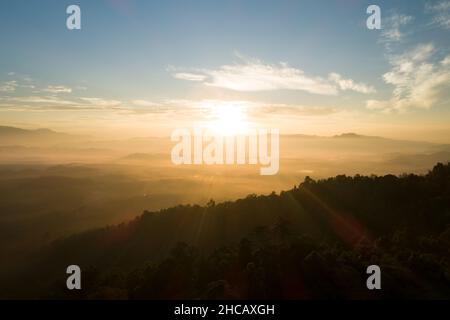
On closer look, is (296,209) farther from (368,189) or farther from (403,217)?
(403,217)

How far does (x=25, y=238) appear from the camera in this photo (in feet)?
630

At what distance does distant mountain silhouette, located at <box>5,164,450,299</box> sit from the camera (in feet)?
94.3

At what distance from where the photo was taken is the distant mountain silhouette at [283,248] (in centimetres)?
2873

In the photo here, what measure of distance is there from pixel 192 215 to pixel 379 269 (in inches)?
2865

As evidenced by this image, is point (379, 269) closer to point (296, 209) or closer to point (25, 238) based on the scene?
point (296, 209)

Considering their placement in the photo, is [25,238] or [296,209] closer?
[296,209]

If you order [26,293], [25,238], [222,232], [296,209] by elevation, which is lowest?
[25,238]

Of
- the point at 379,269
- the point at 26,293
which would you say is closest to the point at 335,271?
the point at 379,269

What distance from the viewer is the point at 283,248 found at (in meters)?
34.5

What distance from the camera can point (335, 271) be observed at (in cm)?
2897
